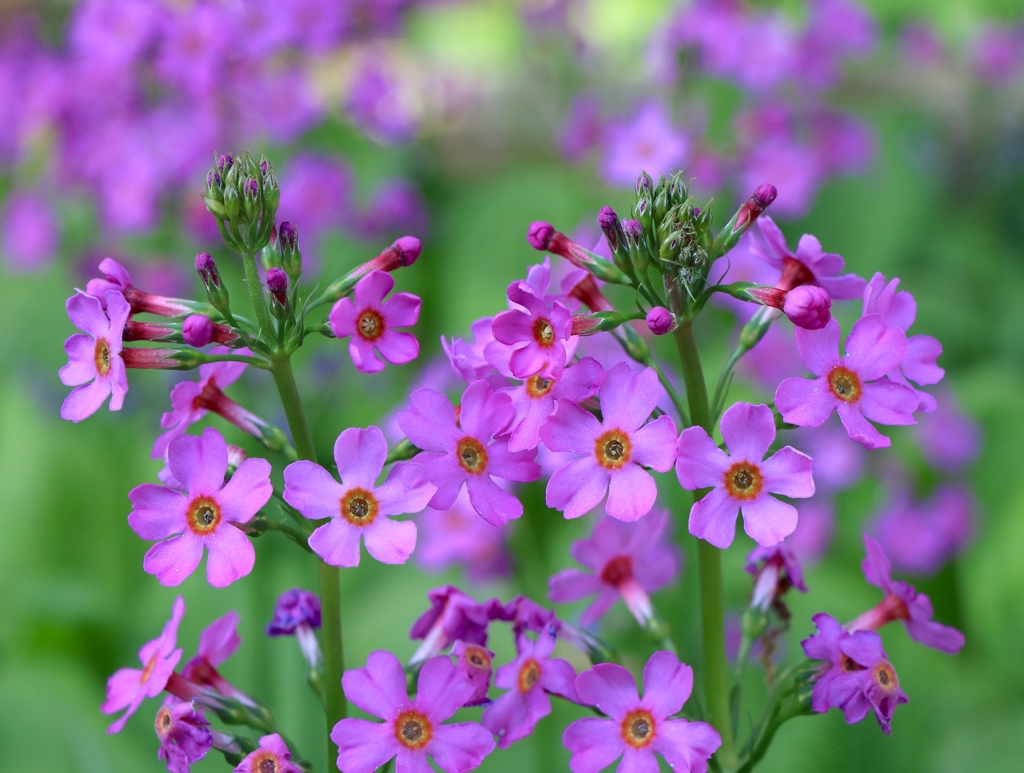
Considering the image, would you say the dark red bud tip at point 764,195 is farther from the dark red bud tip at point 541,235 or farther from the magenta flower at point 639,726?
the magenta flower at point 639,726

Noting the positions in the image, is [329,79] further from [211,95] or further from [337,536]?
[337,536]

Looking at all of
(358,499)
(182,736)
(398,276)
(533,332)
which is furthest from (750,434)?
(398,276)

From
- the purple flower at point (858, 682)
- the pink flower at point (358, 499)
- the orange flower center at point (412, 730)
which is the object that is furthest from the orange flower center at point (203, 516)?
the purple flower at point (858, 682)

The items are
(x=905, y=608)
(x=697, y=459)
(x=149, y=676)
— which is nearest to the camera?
(x=697, y=459)

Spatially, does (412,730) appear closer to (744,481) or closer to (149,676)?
(149,676)

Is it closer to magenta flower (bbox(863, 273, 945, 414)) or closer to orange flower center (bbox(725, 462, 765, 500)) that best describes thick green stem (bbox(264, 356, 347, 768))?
orange flower center (bbox(725, 462, 765, 500))

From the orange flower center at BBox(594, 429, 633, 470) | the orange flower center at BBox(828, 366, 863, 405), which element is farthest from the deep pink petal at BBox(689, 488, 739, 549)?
the orange flower center at BBox(828, 366, 863, 405)

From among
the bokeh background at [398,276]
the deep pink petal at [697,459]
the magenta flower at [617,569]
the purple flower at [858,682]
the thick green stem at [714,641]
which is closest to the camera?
the deep pink petal at [697,459]
